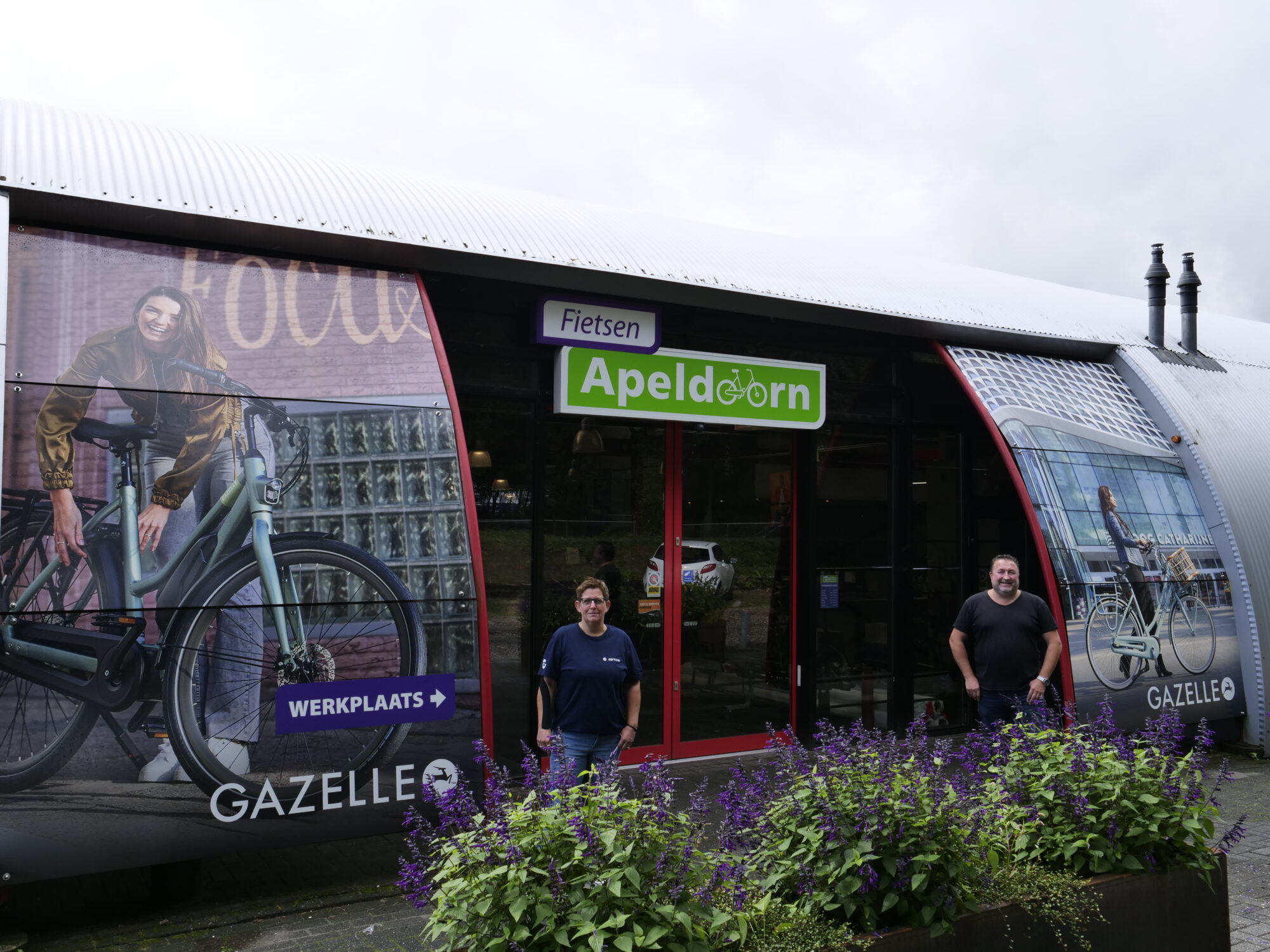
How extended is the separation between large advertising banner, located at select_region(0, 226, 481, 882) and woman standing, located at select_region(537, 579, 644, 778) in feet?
2.06

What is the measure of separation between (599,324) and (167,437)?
3237 millimetres

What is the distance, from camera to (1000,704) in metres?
6.91

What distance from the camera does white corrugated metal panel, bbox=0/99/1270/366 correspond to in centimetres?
548

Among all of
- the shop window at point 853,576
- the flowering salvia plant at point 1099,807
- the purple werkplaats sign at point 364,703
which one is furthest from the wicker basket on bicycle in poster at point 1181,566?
the purple werkplaats sign at point 364,703

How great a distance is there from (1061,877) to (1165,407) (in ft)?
22.9

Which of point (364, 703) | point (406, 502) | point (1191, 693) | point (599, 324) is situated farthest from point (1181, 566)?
point (364, 703)

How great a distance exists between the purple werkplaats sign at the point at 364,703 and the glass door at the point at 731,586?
3.10 meters

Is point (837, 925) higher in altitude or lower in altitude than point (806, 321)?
lower

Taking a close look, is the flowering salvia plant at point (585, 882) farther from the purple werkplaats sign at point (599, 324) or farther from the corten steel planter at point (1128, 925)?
the purple werkplaats sign at point (599, 324)

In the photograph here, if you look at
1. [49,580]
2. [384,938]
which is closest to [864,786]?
[384,938]

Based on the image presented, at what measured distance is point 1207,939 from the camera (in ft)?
13.7

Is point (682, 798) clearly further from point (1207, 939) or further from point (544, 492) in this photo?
point (1207, 939)

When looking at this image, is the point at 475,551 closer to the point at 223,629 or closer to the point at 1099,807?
→ the point at 223,629

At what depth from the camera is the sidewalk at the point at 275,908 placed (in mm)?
4906
